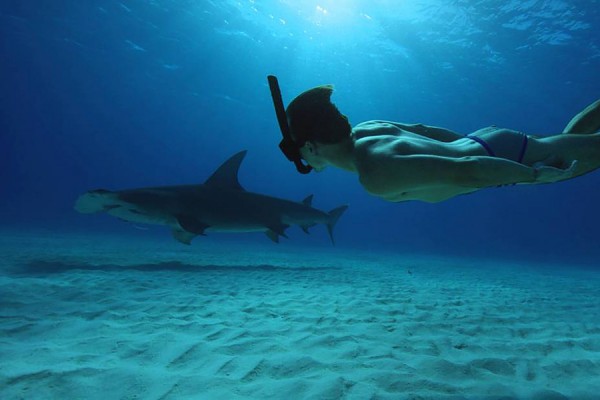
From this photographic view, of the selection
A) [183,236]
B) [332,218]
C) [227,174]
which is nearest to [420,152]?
[227,174]

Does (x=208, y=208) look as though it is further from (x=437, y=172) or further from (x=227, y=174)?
(x=437, y=172)

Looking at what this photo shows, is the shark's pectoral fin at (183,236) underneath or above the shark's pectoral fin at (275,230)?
underneath

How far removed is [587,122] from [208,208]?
7.25 meters

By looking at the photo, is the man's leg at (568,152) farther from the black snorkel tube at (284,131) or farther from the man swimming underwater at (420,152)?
the black snorkel tube at (284,131)

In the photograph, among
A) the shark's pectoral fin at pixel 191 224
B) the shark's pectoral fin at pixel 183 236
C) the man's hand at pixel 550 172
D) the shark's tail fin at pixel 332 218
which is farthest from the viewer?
the shark's tail fin at pixel 332 218

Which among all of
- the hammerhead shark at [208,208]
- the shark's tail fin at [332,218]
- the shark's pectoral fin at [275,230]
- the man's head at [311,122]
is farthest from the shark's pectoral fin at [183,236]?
the man's head at [311,122]

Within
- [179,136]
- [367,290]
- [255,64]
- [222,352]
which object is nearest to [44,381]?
[222,352]

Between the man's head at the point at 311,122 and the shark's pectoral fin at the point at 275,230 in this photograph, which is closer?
the man's head at the point at 311,122

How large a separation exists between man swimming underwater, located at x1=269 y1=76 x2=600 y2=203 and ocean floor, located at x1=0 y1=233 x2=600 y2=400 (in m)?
1.47

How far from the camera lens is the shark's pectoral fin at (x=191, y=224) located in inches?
301

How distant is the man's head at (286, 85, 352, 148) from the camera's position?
2.79 meters

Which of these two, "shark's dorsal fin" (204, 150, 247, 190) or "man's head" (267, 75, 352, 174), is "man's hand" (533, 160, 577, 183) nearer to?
"man's head" (267, 75, 352, 174)

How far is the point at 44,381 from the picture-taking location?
7.55 feet

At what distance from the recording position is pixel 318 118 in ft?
9.16
